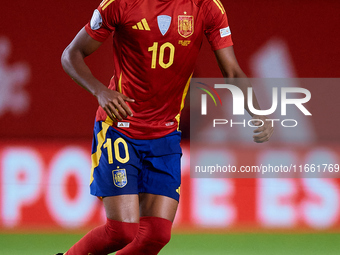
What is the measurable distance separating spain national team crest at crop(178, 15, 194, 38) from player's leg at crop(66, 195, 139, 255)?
762 millimetres

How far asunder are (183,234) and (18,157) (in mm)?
1316

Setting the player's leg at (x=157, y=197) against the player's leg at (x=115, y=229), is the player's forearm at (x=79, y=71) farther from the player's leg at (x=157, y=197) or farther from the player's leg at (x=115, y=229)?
the player's leg at (x=115, y=229)

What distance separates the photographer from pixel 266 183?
406 cm

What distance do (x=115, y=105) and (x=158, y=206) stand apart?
0.56 m

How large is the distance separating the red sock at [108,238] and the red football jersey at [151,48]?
16.3 inches

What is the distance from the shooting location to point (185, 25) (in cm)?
249

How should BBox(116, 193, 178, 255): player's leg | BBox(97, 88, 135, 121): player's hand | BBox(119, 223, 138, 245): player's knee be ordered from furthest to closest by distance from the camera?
BBox(116, 193, 178, 255): player's leg → BBox(119, 223, 138, 245): player's knee → BBox(97, 88, 135, 121): player's hand

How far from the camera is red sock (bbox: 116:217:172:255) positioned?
2488 millimetres

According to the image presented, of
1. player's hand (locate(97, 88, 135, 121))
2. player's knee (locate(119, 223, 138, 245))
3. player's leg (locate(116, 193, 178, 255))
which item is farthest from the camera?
player's leg (locate(116, 193, 178, 255))

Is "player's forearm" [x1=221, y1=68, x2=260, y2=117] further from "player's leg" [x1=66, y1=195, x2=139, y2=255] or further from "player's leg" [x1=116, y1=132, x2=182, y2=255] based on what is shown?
"player's leg" [x1=66, y1=195, x2=139, y2=255]

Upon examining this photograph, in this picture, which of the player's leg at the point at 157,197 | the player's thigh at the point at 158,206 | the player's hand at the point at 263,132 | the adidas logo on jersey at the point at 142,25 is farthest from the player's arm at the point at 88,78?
the player's hand at the point at 263,132

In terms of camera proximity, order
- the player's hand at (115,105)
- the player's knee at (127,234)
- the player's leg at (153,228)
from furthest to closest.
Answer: the player's leg at (153,228)
the player's knee at (127,234)
the player's hand at (115,105)

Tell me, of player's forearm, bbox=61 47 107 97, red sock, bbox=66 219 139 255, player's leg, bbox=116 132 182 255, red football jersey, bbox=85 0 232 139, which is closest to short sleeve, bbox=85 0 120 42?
red football jersey, bbox=85 0 232 139

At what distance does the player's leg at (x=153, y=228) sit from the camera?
2.49 meters
